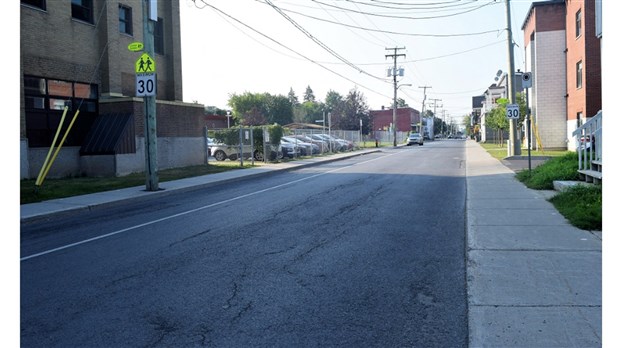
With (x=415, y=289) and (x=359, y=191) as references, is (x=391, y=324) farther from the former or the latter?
(x=359, y=191)

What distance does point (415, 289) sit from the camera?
5.82 metres

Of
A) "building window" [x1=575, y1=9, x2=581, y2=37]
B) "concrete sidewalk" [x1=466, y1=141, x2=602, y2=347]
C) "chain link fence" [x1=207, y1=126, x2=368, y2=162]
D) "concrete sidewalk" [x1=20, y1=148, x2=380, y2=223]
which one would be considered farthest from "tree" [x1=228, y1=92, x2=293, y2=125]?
"concrete sidewalk" [x1=466, y1=141, x2=602, y2=347]

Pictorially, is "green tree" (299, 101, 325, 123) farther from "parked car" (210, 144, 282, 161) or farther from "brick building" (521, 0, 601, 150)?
"parked car" (210, 144, 282, 161)

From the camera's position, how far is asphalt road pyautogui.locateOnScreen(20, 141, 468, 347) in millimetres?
4656

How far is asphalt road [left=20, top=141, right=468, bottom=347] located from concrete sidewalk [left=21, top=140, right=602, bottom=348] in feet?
0.82

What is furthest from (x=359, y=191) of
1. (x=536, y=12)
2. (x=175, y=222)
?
(x=536, y=12)

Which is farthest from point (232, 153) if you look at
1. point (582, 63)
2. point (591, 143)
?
point (591, 143)

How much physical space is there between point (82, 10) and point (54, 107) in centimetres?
467

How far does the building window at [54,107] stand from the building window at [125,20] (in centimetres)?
360

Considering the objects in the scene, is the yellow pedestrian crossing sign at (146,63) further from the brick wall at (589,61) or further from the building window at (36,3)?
the brick wall at (589,61)

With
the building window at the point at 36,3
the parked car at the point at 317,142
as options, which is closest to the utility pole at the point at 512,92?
the parked car at the point at 317,142

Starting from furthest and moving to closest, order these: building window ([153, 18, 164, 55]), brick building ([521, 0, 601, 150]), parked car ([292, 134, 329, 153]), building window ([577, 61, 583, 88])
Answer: parked car ([292, 134, 329, 153]), brick building ([521, 0, 601, 150]), building window ([577, 61, 583, 88]), building window ([153, 18, 164, 55])

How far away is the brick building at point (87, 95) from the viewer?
1994cm

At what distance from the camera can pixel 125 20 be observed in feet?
83.4
